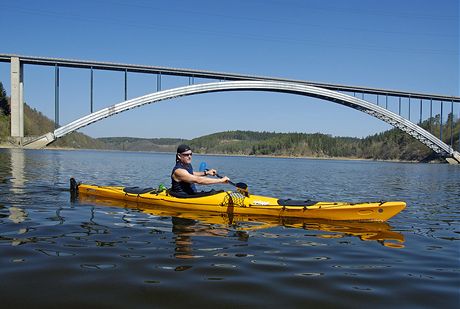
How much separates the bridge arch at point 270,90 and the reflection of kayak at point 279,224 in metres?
45.2

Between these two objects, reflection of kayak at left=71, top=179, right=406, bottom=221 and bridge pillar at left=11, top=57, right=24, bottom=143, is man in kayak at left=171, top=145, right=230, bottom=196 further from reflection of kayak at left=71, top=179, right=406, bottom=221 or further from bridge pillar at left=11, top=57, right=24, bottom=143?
bridge pillar at left=11, top=57, right=24, bottom=143

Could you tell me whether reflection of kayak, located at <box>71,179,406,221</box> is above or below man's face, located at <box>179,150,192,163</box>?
below

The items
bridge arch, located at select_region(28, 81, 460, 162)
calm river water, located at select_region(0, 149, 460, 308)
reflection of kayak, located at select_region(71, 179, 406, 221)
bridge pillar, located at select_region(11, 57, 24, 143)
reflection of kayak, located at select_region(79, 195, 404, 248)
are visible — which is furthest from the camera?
bridge pillar, located at select_region(11, 57, 24, 143)

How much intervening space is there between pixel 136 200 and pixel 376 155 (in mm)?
127259

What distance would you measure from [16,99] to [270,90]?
36.9m

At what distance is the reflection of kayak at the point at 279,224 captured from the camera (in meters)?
6.47

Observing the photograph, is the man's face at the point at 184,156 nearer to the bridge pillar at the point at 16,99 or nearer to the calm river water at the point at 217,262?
the calm river water at the point at 217,262

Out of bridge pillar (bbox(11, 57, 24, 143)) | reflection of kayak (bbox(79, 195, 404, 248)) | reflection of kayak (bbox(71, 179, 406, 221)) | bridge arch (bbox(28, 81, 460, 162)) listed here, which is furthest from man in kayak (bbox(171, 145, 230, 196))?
bridge pillar (bbox(11, 57, 24, 143))

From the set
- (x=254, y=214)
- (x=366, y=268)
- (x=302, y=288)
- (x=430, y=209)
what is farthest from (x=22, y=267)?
(x=430, y=209)

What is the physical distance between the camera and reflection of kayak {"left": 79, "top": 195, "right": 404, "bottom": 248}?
21.2ft

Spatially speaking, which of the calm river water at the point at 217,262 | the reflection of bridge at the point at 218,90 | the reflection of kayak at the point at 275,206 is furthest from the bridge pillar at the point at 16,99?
the reflection of kayak at the point at 275,206

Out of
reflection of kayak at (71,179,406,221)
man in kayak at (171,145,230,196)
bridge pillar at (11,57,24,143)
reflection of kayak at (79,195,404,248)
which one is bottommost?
reflection of kayak at (79,195,404,248)

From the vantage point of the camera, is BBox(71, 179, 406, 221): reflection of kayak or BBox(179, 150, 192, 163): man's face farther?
BBox(179, 150, 192, 163): man's face

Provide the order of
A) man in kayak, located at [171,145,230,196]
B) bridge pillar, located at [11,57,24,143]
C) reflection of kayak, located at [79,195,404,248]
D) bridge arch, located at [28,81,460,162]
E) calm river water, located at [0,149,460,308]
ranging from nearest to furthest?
calm river water, located at [0,149,460,308] → reflection of kayak, located at [79,195,404,248] → man in kayak, located at [171,145,230,196] → bridge arch, located at [28,81,460,162] → bridge pillar, located at [11,57,24,143]
